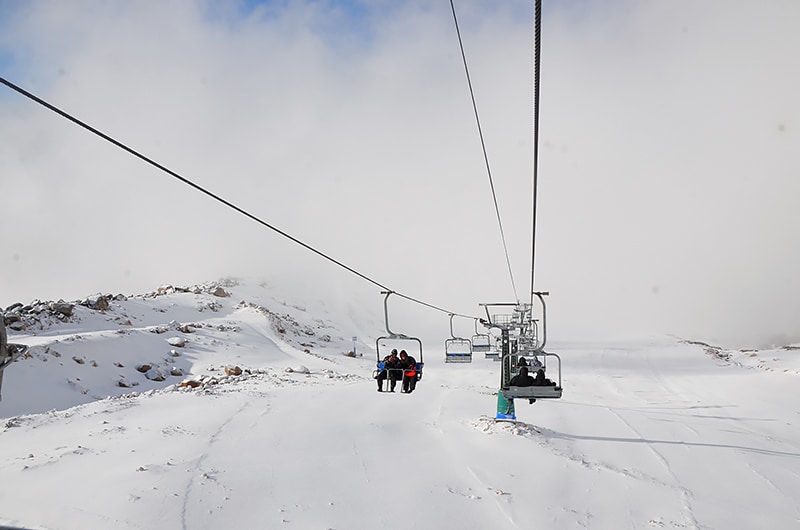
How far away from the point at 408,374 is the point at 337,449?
10.5 feet

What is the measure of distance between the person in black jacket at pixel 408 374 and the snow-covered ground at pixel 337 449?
2.13 meters

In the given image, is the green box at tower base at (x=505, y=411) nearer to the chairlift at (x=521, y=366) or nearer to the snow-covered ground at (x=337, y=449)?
the chairlift at (x=521, y=366)

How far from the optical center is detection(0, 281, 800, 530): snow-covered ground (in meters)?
10.7

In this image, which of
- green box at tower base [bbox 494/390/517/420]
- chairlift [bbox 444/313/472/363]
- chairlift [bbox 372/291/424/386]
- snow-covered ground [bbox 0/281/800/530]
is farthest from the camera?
green box at tower base [bbox 494/390/517/420]

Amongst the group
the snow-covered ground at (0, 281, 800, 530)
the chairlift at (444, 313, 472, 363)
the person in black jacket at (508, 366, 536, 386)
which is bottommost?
the snow-covered ground at (0, 281, 800, 530)

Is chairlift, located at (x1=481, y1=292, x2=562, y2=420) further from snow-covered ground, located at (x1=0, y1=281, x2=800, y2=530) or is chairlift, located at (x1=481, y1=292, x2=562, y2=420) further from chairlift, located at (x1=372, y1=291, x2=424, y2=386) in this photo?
chairlift, located at (x1=372, y1=291, x2=424, y2=386)

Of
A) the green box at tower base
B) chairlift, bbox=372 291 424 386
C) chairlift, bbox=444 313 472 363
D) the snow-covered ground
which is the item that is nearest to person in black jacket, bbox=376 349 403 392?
chairlift, bbox=372 291 424 386

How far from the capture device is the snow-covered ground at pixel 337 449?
10664mm

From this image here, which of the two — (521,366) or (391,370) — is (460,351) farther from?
(391,370)

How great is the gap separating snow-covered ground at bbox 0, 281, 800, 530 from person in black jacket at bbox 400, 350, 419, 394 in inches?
83.9

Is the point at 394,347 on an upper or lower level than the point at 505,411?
upper

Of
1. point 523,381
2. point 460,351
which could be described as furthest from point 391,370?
point 460,351

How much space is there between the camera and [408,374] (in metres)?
13.0

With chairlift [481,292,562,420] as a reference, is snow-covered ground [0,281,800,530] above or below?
below
